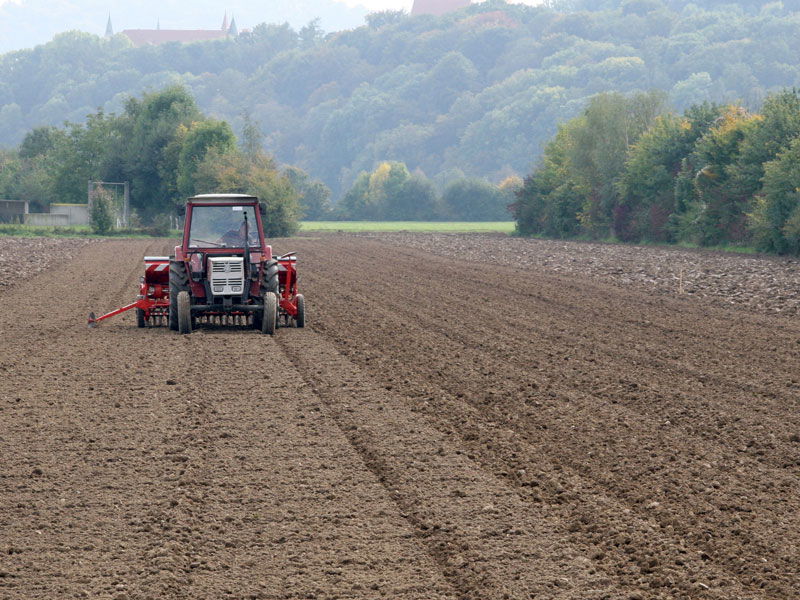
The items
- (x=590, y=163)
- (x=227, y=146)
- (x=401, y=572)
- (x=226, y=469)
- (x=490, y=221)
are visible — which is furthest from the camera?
(x=490, y=221)

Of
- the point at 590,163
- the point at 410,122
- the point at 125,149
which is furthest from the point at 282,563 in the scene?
the point at 410,122

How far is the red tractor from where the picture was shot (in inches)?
613

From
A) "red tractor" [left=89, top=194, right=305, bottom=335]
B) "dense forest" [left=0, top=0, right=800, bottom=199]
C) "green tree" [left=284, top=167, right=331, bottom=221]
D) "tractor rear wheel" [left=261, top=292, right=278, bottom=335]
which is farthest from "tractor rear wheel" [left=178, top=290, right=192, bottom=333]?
"dense forest" [left=0, top=0, right=800, bottom=199]

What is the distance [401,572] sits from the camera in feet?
19.2

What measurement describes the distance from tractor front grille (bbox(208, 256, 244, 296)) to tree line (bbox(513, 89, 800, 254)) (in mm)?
30179

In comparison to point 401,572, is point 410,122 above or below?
above

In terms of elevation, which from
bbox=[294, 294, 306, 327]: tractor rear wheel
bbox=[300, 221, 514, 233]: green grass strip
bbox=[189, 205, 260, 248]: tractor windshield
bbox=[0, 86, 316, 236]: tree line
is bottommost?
bbox=[300, 221, 514, 233]: green grass strip

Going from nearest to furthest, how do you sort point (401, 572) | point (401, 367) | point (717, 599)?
point (717, 599) < point (401, 572) < point (401, 367)

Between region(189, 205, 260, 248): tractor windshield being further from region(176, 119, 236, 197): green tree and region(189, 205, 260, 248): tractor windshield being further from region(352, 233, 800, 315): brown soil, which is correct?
region(176, 119, 236, 197): green tree

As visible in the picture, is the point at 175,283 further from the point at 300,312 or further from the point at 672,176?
the point at 672,176

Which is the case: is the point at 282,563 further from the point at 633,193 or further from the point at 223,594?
the point at 633,193

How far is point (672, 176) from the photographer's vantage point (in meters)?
57.1

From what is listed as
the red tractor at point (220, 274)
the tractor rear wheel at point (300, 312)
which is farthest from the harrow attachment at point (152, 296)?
the tractor rear wheel at point (300, 312)

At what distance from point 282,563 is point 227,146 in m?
75.0
